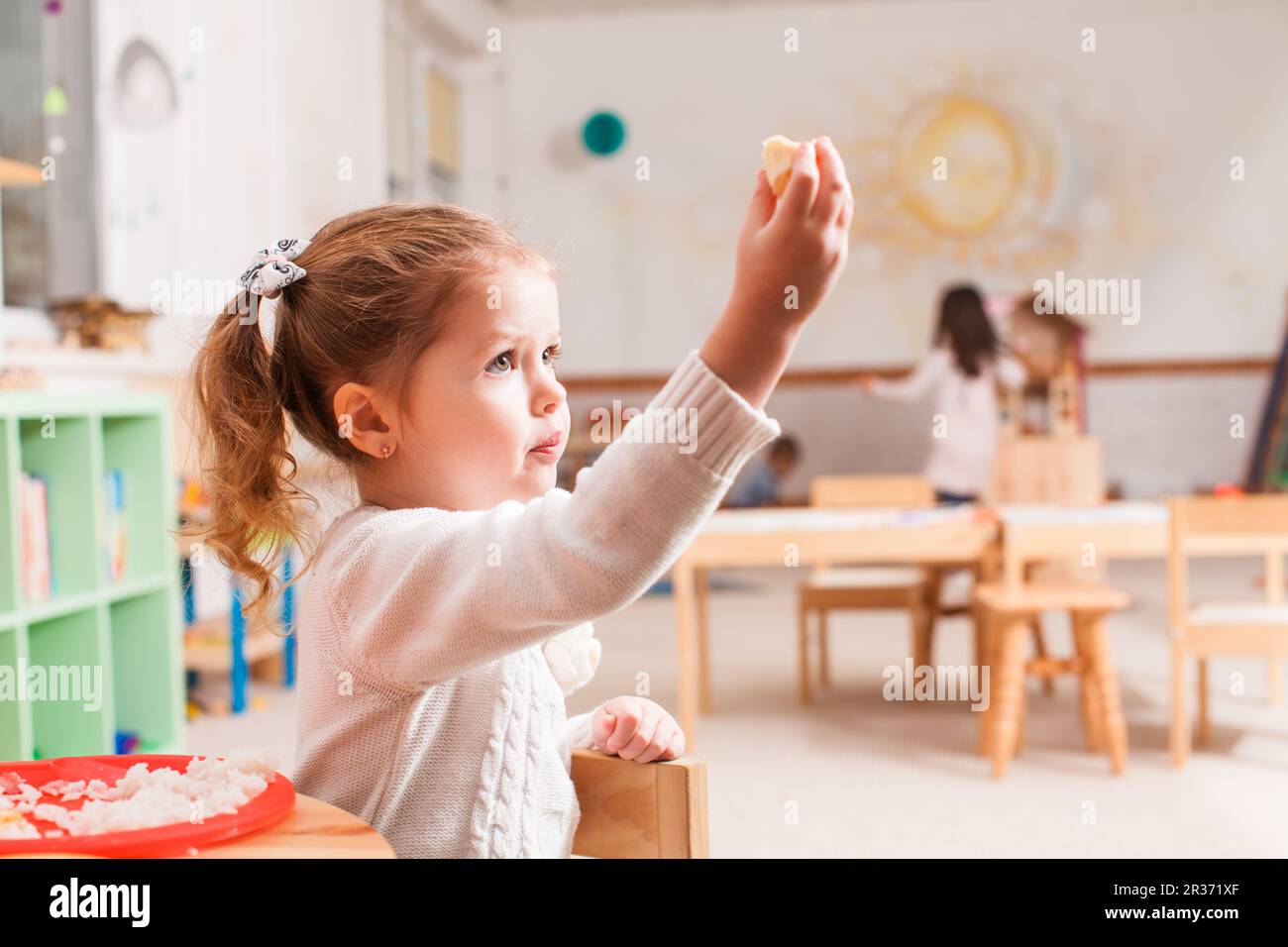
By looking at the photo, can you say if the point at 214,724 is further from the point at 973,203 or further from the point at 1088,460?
the point at 973,203

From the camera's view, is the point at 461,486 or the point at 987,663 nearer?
the point at 461,486

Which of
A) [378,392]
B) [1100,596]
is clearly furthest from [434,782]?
[1100,596]

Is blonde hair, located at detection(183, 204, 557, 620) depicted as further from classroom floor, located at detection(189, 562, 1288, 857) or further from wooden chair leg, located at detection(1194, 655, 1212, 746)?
wooden chair leg, located at detection(1194, 655, 1212, 746)

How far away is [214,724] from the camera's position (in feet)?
12.3

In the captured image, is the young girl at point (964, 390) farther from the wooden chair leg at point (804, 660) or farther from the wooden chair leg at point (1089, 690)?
the wooden chair leg at point (1089, 690)

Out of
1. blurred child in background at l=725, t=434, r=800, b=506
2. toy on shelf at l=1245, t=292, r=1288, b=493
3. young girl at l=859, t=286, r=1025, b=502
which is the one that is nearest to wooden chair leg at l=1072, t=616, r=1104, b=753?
young girl at l=859, t=286, r=1025, b=502

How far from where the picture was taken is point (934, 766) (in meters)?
3.29

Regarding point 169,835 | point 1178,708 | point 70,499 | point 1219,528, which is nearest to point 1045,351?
point 1219,528

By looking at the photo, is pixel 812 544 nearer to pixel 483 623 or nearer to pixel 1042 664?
pixel 1042 664

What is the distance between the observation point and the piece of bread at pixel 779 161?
64cm

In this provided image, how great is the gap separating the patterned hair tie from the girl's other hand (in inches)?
14.9

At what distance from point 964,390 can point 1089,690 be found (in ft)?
6.23

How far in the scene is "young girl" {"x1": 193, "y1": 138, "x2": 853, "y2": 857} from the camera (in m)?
0.63

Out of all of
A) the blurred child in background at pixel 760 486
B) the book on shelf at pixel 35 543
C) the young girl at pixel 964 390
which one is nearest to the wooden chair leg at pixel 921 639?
the young girl at pixel 964 390
